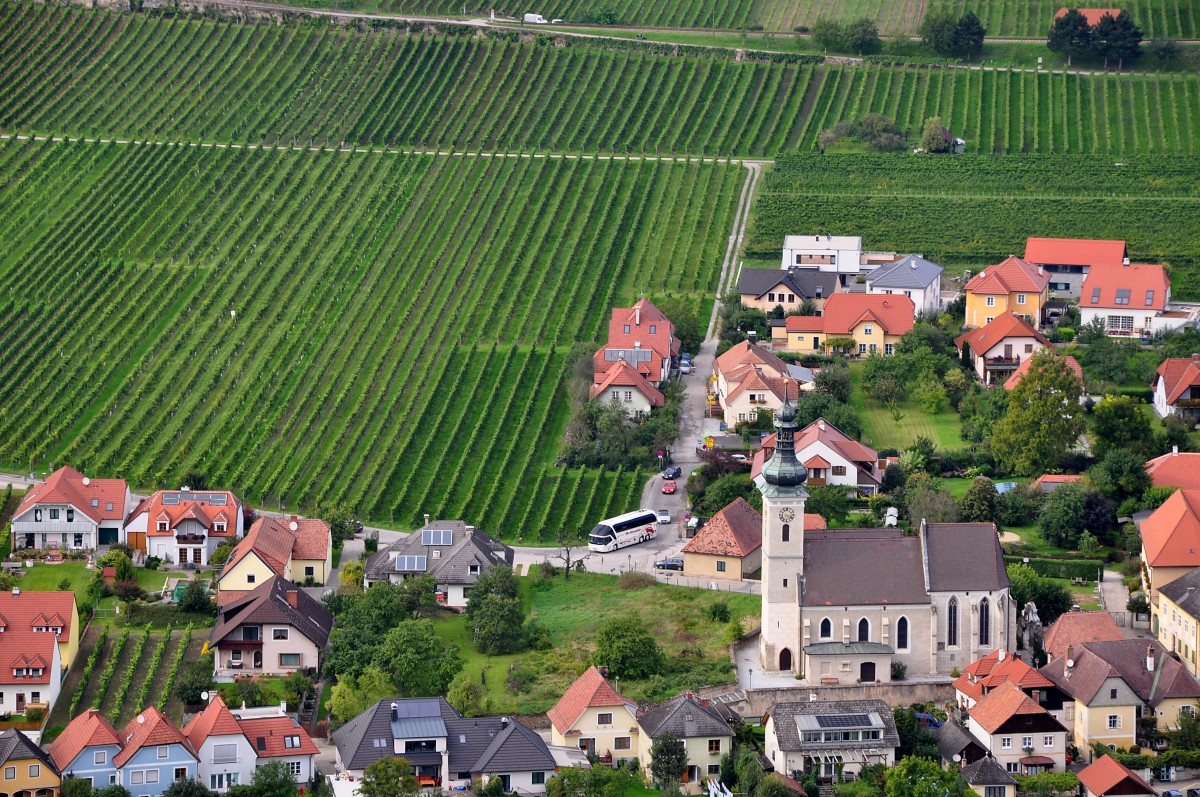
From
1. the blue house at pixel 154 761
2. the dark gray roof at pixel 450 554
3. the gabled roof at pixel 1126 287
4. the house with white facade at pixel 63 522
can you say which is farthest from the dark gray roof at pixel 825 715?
the gabled roof at pixel 1126 287

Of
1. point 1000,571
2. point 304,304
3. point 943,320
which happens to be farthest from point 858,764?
point 304,304

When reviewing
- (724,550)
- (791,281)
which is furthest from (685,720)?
(791,281)

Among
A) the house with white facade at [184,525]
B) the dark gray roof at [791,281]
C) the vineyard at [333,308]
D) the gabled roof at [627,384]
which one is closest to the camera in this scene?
the house with white facade at [184,525]

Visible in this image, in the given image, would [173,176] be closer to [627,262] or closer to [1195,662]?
[627,262]

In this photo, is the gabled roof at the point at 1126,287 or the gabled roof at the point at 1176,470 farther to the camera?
the gabled roof at the point at 1126,287

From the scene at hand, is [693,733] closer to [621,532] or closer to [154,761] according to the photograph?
[154,761]

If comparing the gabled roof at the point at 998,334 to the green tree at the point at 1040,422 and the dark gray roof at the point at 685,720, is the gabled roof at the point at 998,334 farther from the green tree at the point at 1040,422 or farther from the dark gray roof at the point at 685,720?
the dark gray roof at the point at 685,720
